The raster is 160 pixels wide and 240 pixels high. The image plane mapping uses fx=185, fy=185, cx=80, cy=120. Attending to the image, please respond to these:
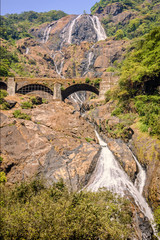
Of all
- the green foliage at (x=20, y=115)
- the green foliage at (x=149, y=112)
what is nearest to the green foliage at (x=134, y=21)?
the green foliage at (x=149, y=112)

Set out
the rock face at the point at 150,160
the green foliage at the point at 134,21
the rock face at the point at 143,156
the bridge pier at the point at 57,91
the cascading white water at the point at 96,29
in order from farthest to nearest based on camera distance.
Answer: the cascading white water at the point at 96,29 → the green foliage at the point at 134,21 → the bridge pier at the point at 57,91 → the rock face at the point at 143,156 → the rock face at the point at 150,160

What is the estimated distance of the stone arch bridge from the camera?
163ft

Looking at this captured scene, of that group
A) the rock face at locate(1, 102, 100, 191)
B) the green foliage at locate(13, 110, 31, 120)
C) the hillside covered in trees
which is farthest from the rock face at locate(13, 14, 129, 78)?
the green foliage at locate(13, 110, 31, 120)

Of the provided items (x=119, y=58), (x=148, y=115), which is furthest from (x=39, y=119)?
(x=119, y=58)

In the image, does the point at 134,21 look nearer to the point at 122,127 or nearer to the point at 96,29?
the point at 96,29

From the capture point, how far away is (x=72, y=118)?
33.0 m

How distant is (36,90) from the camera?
5059 cm

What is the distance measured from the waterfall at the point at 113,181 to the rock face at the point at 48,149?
35.0 inches

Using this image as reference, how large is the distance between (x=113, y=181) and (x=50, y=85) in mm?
35738

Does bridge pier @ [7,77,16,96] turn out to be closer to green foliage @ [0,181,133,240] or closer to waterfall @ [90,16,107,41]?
green foliage @ [0,181,133,240]

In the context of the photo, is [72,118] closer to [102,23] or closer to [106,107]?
[106,107]

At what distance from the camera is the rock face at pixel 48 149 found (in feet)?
72.0

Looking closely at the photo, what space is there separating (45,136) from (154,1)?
488 feet

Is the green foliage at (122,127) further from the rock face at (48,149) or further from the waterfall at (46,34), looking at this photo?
the waterfall at (46,34)
